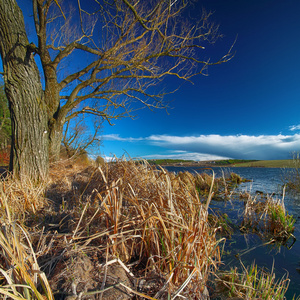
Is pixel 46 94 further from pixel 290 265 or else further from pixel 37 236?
pixel 290 265

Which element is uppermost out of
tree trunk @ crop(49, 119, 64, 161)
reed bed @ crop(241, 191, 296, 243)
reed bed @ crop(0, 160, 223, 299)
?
tree trunk @ crop(49, 119, 64, 161)

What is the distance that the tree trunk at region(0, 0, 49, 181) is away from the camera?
373cm

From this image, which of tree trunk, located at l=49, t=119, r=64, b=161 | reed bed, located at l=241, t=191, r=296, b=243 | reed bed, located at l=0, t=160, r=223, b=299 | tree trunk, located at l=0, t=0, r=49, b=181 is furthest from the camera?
tree trunk, located at l=49, t=119, r=64, b=161

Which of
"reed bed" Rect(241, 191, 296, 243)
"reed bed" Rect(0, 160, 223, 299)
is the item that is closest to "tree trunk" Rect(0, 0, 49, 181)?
"reed bed" Rect(0, 160, 223, 299)

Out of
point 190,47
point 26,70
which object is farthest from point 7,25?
point 190,47

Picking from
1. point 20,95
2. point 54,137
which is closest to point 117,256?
point 20,95

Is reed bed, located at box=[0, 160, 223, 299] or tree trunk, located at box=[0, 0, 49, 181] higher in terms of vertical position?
tree trunk, located at box=[0, 0, 49, 181]

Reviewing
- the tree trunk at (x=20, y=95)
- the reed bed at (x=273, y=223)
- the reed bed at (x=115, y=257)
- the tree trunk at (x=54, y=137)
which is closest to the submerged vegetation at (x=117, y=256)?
the reed bed at (x=115, y=257)

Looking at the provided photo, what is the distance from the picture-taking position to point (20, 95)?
3.79 meters

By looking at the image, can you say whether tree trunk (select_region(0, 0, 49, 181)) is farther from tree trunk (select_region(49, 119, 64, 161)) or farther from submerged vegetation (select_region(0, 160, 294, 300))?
submerged vegetation (select_region(0, 160, 294, 300))

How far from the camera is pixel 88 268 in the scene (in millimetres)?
1029

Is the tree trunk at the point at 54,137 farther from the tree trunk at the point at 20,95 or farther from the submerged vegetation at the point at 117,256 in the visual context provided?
the submerged vegetation at the point at 117,256

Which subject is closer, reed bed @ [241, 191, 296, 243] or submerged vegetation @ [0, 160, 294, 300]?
submerged vegetation @ [0, 160, 294, 300]

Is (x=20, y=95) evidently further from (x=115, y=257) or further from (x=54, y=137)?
(x=115, y=257)
